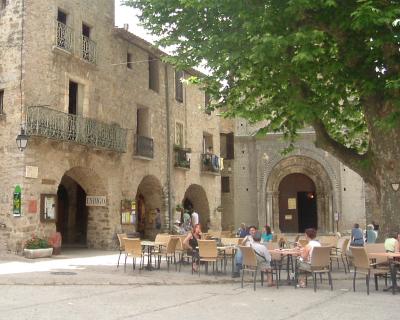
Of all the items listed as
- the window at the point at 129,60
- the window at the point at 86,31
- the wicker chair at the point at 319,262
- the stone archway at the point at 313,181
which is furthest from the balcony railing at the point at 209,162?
the wicker chair at the point at 319,262

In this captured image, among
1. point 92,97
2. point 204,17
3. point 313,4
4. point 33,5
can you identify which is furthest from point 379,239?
point 33,5

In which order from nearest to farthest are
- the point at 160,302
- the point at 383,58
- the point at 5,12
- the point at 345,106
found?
1. the point at 160,302
2. the point at 383,58
3. the point at 345,106
4. the point at 5,12

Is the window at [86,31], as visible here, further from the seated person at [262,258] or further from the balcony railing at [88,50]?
the seated person at [262,258]

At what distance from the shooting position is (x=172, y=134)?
77.4 feet

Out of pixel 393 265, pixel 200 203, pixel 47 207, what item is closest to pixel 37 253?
pixel 47 207

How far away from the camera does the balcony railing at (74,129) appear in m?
15.4

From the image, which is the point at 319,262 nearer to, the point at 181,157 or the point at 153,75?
the point at 181,157

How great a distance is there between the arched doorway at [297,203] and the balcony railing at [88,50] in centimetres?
1473

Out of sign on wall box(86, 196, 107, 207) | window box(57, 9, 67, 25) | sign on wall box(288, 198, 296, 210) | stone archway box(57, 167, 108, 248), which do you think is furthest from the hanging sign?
sign on wall box(288, 198, 296, 210)

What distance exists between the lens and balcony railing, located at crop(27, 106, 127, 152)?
15445 mm

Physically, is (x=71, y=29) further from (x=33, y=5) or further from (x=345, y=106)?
(x=345, y=106)

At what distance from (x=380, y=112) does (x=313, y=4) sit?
3295 millimetres

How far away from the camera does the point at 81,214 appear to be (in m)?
22.7

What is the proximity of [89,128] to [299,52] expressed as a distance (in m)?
9.29
